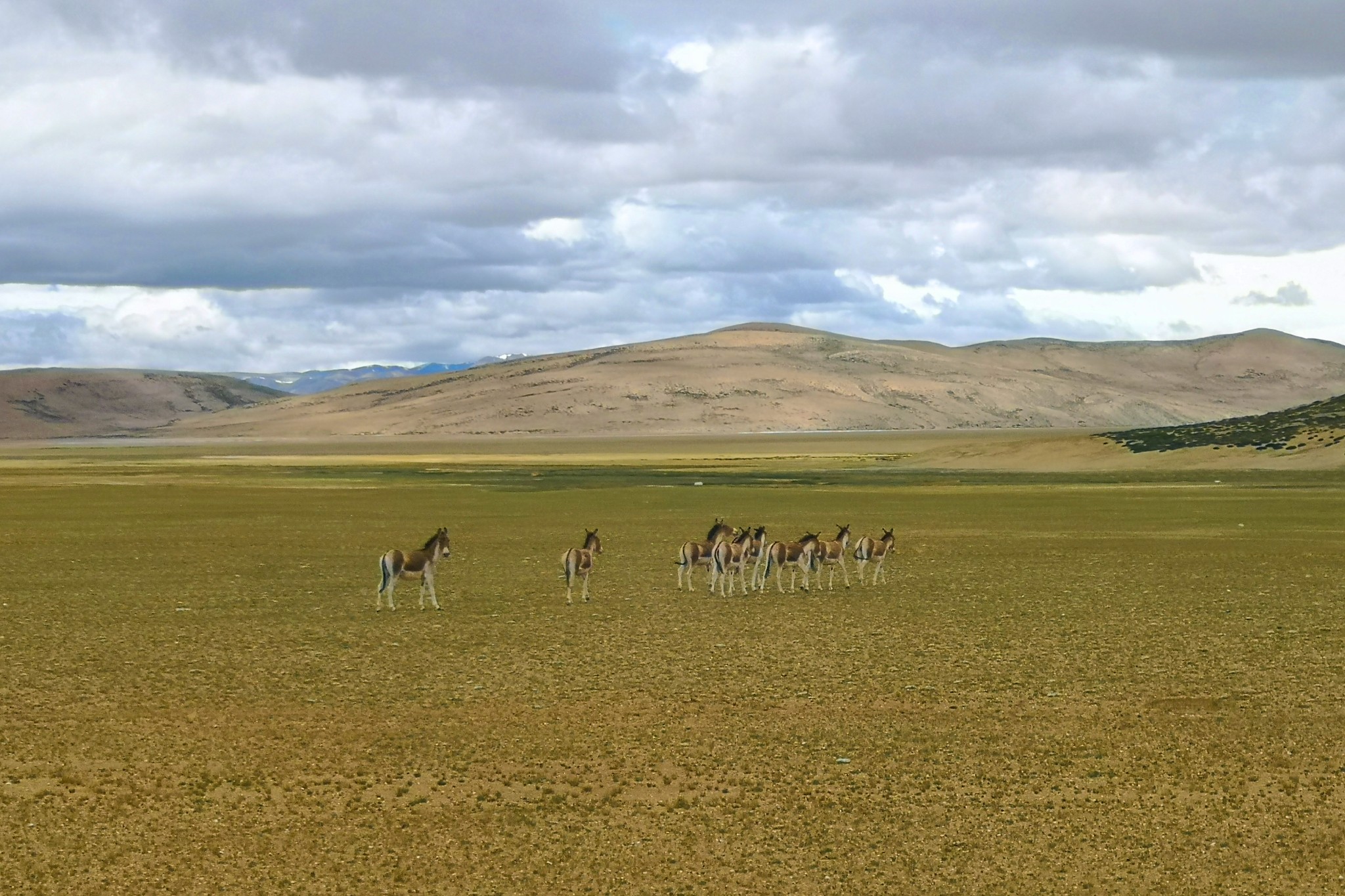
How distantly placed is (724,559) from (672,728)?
36.3ft

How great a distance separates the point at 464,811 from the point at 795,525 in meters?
31.3

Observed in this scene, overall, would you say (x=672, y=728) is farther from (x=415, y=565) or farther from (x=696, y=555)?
(x=696, y=555)

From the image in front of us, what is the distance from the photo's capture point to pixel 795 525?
141 feet

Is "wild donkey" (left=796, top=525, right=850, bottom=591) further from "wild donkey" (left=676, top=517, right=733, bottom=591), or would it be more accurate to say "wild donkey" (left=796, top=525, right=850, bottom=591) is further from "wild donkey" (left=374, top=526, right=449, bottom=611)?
"wild donkey" (left=374, top=526, right=449, bottom=611)

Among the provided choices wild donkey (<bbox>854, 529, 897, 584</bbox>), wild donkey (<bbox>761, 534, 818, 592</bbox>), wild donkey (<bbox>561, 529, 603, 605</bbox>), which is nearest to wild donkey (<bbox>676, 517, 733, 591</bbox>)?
wild donkey (<bbox>761, 534, 818, 592</bbox>)

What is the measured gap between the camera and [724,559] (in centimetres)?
2602

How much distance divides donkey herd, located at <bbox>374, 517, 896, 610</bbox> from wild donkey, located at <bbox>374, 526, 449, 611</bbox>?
0.01 m

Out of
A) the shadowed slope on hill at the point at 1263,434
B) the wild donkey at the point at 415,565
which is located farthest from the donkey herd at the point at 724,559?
the shadowed slope on hill at the point at 1263,434

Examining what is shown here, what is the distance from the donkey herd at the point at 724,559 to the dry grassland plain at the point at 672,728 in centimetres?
66

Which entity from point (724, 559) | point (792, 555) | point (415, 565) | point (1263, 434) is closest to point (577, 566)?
point (724, 559)

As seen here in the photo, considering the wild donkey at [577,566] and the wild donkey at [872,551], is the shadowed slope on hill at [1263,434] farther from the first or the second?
the wild donkey at [577,566]

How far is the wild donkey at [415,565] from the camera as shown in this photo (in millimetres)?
23672

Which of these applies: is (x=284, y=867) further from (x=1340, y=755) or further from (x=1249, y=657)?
(x=1249, y=657)

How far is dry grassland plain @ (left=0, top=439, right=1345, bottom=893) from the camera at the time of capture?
11188 millimetres
